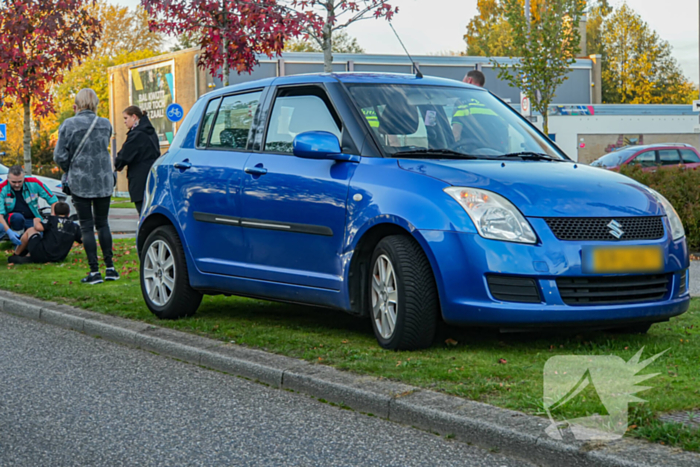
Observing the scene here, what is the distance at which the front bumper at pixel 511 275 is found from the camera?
500 cm

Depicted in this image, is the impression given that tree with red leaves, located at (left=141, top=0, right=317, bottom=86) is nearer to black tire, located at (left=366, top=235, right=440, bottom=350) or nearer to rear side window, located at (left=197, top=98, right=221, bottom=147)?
rear side window, located at (left=197, top=98, right=221, bottom=147)

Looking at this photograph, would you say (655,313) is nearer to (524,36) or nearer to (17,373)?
(17,373)

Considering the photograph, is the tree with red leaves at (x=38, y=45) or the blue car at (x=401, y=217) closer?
the blue car at (x=401, y=217)

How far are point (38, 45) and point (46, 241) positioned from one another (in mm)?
7872

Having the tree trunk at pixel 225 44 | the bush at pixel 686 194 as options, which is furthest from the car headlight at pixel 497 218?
the tree trunk at pixel 225 44

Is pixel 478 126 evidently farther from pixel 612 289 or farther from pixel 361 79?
pixel 612 289

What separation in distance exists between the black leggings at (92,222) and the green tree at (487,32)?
58657mm

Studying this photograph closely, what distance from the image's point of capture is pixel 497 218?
506cm

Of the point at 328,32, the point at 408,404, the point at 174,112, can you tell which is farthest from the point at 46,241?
the point at 174,112

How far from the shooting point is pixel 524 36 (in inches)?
837

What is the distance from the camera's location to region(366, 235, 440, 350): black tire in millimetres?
5223

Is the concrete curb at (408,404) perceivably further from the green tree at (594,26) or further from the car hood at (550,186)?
the green tree at (594,26)

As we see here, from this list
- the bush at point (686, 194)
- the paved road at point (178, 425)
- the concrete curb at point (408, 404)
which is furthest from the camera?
the bush at point (686, 194)

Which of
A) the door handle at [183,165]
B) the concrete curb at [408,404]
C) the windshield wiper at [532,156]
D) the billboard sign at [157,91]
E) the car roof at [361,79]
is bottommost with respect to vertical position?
the concrete curb at [408,404]
